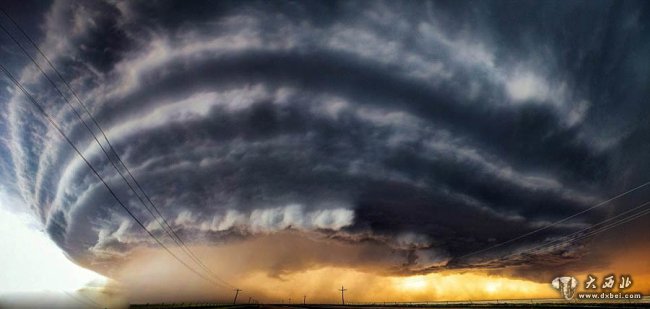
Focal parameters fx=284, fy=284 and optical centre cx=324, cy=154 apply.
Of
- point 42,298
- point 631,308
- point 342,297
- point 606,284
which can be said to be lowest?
point 342,297

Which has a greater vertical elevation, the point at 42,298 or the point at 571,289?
the point at 42,298

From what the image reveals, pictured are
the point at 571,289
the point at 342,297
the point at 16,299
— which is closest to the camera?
the point at 16,299

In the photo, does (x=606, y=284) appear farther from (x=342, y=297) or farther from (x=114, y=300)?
(x=342, y=297)

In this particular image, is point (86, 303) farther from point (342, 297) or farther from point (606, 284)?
point (342, 297)

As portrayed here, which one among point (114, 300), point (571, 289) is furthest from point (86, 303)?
point (571, 289)

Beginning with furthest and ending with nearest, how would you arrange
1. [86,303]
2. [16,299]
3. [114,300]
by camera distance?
1. [114,300]
2. [86,303]
3. [16,299]

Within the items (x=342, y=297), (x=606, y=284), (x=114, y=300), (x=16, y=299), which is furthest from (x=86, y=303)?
(x=342, y=297)

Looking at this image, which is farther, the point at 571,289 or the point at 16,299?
the point at 571,289

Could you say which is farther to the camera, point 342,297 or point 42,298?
point 342,297

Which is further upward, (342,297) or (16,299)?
(16,299)
